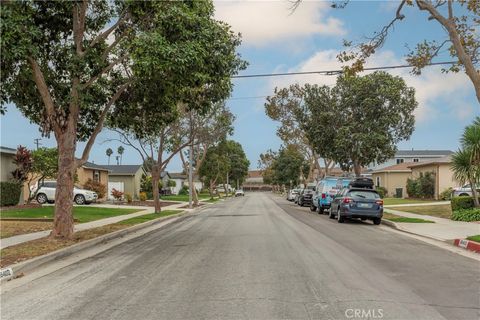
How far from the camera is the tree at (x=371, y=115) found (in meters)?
31.9

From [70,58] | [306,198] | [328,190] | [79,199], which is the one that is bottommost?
[306,198]

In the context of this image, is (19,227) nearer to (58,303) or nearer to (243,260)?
(243,260)

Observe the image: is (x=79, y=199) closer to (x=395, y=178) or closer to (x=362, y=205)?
(x=362, y=205)

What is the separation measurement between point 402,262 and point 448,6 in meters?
7.98

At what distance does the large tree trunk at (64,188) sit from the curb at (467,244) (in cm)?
1063

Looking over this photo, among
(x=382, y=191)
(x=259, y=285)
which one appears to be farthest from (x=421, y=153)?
(x=259, y=285)

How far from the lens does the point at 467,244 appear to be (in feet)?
44.4

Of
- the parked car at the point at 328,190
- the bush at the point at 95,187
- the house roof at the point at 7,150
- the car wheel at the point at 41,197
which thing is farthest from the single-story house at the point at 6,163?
the parked car at the point at 328,190

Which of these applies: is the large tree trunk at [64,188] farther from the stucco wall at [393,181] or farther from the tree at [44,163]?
the stucco wall at [393,181]

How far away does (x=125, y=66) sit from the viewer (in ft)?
53.3

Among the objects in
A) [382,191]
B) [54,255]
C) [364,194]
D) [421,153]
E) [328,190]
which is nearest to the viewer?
[54,255]

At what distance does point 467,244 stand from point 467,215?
29.1ft

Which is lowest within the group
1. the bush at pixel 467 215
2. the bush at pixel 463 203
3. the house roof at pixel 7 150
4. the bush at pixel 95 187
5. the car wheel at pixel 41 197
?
the bush at pixel 467 215

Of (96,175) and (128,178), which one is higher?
(96,175)
